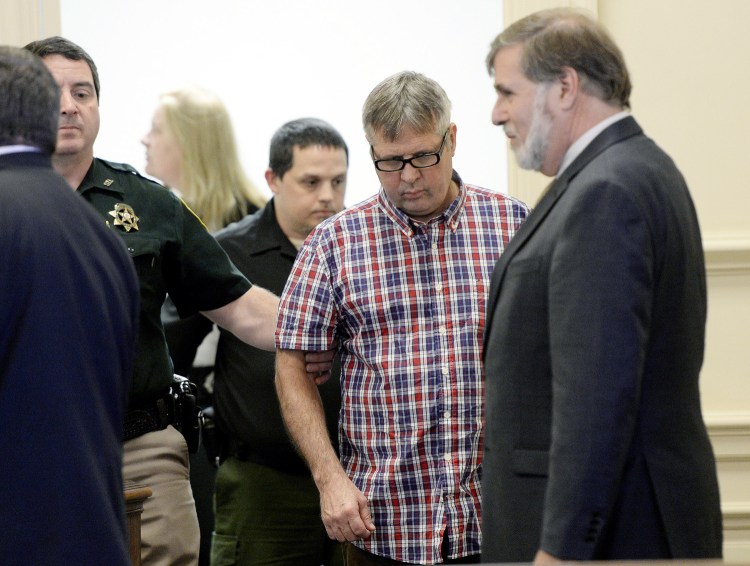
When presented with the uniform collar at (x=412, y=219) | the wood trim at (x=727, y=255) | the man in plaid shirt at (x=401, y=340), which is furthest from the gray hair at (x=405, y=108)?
the wood trim at (x=727, y=255)

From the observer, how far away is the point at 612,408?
1729mm

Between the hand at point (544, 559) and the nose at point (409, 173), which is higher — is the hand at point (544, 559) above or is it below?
below

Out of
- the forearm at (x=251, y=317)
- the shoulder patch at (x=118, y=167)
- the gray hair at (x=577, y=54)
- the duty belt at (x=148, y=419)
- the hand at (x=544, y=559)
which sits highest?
the gray hair at (x=577, y=54)

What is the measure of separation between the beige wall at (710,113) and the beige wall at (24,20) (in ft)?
5.37

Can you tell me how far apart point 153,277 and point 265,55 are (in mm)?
1669

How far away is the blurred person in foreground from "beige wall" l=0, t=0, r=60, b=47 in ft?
6.03

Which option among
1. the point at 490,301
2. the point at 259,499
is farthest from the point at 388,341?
the point at 259,499

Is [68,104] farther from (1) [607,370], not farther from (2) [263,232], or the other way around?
(1) [607,370]

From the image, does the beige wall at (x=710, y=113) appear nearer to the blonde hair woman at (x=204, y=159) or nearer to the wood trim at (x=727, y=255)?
the wood trim at (x=727, y=255)

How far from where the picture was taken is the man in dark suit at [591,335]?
1740 mm

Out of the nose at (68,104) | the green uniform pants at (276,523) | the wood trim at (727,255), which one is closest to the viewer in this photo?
the nose at (68,104)

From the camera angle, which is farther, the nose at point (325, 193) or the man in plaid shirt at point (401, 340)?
the nose at point (325, 193)

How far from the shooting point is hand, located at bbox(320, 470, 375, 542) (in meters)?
2.32

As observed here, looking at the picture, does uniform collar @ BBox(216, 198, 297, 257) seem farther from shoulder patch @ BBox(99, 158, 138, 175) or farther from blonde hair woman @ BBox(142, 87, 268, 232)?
shoulder patch @ BBox(99, 158, 138, 175)
